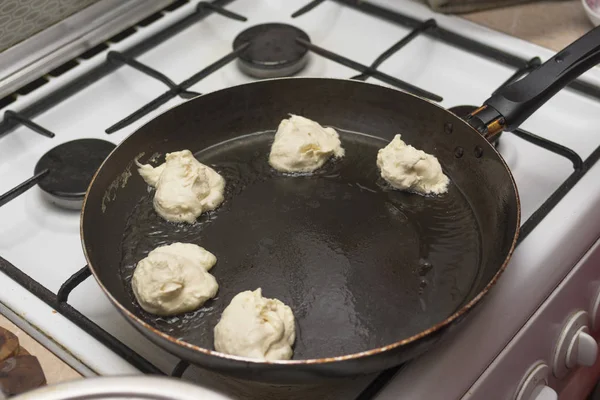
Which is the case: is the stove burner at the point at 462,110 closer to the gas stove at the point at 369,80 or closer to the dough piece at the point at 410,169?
the gas stove at the point at 369,80

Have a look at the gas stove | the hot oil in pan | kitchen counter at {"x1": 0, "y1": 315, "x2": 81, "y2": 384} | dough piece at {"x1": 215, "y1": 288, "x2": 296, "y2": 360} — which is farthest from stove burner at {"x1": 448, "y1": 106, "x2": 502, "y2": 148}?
kitchen counter at {"x1": 0, "y1": 315, "x2": 81, "y2": 384}

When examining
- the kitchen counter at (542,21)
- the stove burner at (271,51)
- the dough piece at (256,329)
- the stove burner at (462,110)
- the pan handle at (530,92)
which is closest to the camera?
the dough piece at (256,329)

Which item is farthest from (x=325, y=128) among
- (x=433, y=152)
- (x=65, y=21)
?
(x=65, y=21)

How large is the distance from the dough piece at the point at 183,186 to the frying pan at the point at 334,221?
2 centimetres

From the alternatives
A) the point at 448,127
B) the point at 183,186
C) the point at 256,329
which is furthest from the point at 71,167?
the point at 448,127

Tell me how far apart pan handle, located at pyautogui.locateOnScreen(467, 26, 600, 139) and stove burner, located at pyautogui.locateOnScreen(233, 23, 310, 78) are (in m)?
0.39

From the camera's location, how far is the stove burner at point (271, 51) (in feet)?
3.64

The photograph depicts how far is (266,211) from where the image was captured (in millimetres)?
865

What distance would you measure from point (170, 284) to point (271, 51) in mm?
572

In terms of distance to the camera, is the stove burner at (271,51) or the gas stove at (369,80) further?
the stove burner at (271,51)

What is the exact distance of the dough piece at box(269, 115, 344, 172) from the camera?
903mm

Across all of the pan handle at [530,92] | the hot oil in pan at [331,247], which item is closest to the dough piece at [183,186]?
the hot oil in pan at [331,247]

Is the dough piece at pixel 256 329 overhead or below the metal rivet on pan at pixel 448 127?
below

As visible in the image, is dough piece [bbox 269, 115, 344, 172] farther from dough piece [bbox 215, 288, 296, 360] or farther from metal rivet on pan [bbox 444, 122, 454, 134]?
dough piece [bbox 215, 288, 296, 360]
